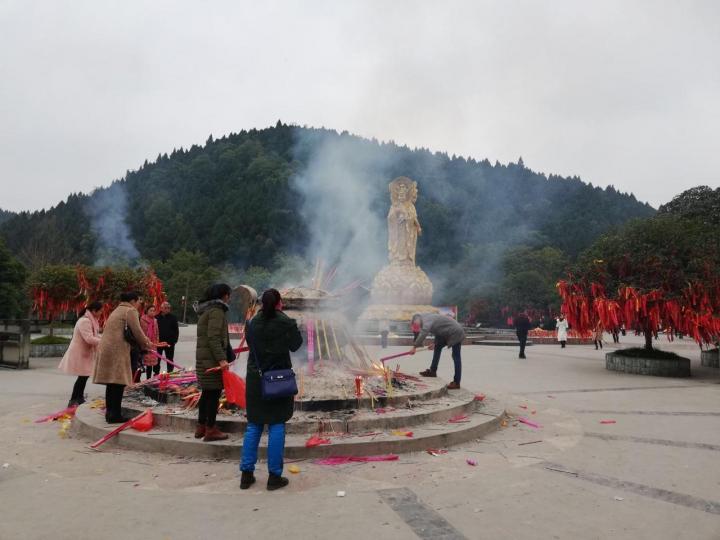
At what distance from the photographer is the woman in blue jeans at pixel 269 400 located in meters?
3.98

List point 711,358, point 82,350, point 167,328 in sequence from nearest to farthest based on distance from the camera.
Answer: point 82,350 < point 167,328 < point 711,358

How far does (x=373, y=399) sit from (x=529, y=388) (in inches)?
194

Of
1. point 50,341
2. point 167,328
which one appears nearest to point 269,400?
point 167,328

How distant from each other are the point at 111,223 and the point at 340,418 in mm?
83812

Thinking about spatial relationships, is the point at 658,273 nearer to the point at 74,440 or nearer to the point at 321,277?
the point at 321,277

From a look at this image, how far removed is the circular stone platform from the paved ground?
172 mm

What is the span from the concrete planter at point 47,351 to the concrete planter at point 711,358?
1893 centimetres

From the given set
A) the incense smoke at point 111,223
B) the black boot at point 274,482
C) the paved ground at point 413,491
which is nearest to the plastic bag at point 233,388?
the paved ground at point 413,491

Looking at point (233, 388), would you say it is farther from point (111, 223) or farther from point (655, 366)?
point (111, 223)

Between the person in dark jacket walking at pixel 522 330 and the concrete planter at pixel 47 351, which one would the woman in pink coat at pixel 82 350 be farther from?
the person in dark jacket walking at pixel 522 330

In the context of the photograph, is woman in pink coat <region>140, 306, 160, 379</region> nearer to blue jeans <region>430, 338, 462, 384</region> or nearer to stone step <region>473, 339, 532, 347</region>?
blue jeans <region>430, 338, 462, 384</region>

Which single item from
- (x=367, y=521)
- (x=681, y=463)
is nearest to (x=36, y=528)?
(x=367, y=521)

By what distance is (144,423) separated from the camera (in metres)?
5.44

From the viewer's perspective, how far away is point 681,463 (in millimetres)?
4750
